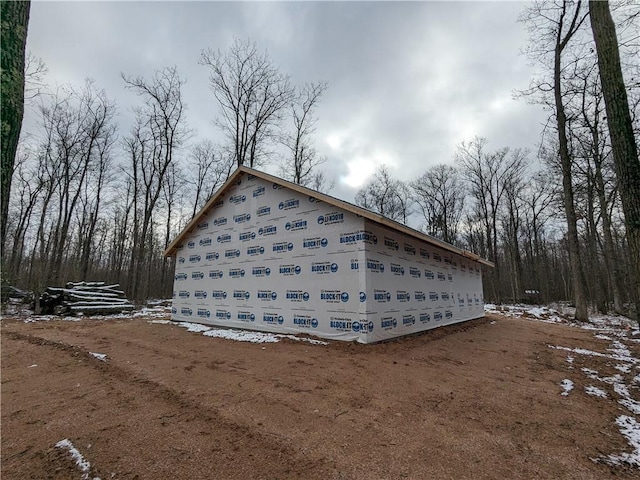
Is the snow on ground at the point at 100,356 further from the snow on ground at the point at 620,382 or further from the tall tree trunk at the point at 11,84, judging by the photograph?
the snow on ground at the point at 620,382

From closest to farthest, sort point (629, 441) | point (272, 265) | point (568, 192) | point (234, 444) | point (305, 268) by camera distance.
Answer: point (234, 444) < point (629, 441) < point (305, 268) < point (272, 265) < point (568, 192)

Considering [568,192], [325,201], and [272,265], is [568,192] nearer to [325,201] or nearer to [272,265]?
[325,201]

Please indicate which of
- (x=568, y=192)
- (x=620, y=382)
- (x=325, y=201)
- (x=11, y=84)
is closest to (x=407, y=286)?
(x=325, y=201)

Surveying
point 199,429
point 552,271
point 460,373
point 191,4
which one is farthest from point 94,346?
point 552,271

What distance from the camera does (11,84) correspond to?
103 inches

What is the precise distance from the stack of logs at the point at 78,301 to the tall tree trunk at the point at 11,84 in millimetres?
13994

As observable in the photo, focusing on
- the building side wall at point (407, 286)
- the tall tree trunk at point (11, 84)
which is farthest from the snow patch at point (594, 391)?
the tall tree trunk at point (11, 84)

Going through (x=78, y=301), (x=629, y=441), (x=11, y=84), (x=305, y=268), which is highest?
(x=11, y=84)

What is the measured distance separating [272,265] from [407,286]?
14.0ft

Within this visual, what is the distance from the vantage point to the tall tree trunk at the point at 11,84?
2576mm

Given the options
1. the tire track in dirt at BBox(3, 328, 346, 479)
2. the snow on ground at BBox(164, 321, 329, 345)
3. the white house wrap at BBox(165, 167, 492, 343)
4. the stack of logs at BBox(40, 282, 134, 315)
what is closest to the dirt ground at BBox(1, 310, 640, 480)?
the tire track in dirt at BBox(3, 328, 346, 479)

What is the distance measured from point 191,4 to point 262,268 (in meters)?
8.51

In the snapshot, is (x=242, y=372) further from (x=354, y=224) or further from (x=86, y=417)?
(x=354, y=224)

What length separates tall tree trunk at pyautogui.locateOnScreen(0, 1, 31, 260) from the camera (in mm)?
2576
